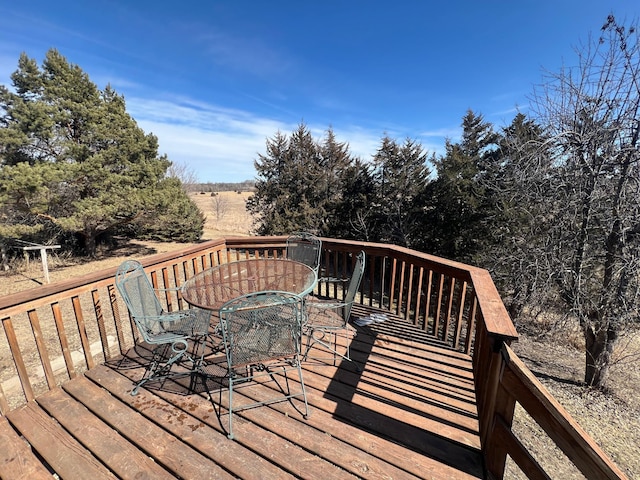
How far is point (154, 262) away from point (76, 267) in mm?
10677

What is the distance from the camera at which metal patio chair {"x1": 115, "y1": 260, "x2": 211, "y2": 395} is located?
2.04 meters

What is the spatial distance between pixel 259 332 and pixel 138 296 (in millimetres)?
1119

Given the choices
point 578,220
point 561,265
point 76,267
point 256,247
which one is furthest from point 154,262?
point 76,267

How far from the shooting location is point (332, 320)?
247 centimetres

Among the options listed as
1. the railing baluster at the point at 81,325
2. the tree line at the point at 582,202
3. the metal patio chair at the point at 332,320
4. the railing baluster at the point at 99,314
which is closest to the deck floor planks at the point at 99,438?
the railing baluster at the point at 81,325

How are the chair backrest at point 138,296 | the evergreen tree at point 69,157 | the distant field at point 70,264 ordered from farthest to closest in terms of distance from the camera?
the distant field at point 70,264 → the evergreen tree at point 69,157 → the chair backrest at point 138,296

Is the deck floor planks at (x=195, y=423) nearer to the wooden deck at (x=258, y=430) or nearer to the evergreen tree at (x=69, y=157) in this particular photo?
the wooden deck at (x=258, y=430)

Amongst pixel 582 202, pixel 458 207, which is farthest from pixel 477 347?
pixel 458 207

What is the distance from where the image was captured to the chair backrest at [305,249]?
3.61m

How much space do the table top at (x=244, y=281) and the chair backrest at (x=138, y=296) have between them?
0.27m

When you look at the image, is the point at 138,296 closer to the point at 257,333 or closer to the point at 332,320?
the point at 257,333

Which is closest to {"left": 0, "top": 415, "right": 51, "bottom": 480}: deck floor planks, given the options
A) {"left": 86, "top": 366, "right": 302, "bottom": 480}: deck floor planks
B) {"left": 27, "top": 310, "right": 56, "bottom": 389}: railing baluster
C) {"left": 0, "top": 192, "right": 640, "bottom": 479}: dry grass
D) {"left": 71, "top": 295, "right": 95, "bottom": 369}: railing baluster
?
{"left": 27, "top": 310, "right": 56, "bottom": 389}: railing baluster

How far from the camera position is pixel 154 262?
285cm

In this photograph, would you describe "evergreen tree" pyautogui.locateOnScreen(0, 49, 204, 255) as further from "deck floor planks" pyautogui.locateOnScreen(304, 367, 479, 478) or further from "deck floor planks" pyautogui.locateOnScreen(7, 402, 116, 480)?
"deck floor planks" pyautogui.locateOnScreen(304, 367, 479, 478)
